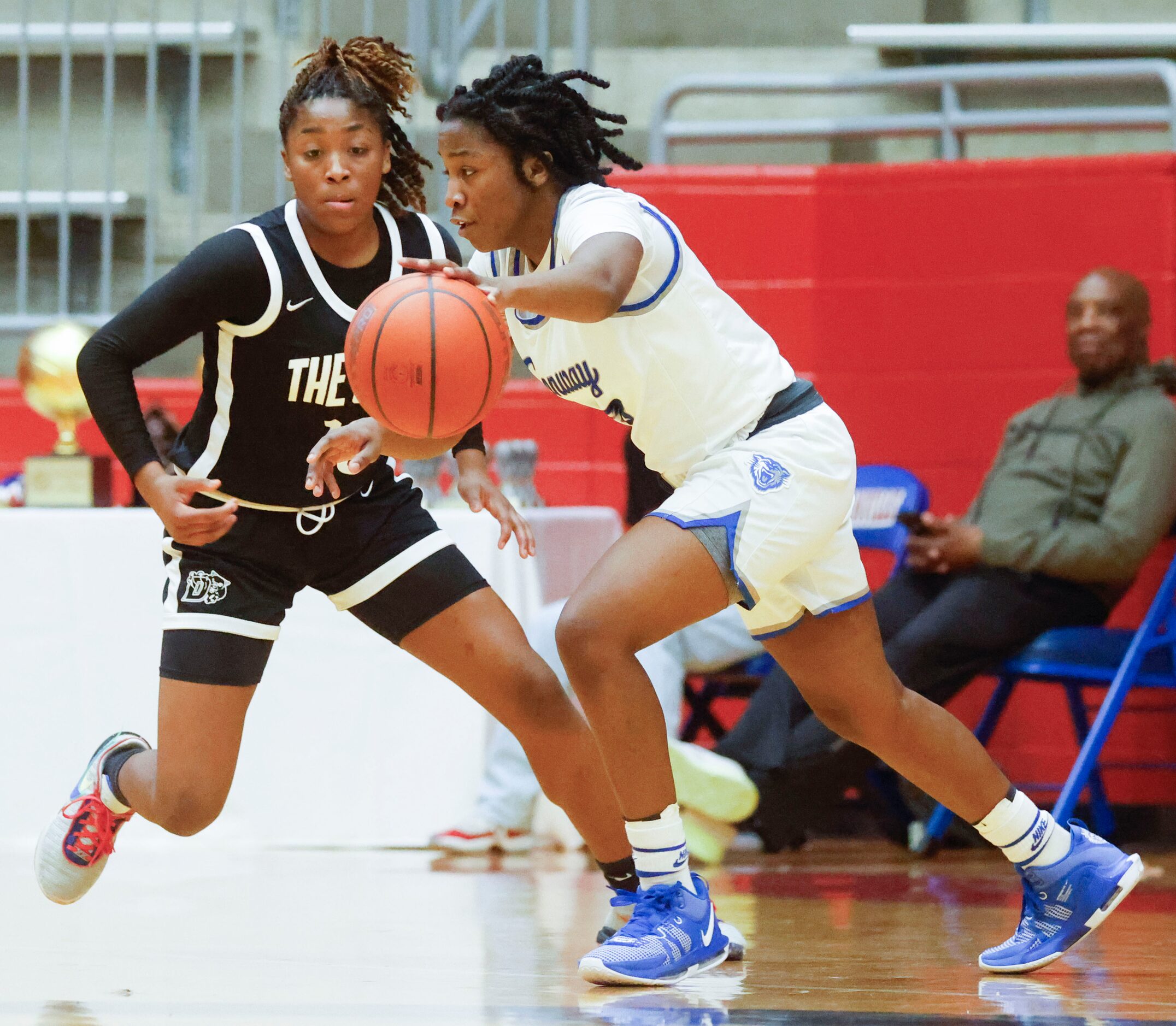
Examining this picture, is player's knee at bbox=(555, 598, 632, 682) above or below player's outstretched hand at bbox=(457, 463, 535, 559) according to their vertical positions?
below

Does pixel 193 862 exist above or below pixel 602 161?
below

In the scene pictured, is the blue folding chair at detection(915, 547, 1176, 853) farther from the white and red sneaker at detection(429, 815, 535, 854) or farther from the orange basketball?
the orange basketball

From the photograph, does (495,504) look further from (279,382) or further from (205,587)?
(205,587)

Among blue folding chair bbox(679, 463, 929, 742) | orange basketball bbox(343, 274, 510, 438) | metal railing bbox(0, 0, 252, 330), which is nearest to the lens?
orange basketball bbox(343, 274, 510, 438)

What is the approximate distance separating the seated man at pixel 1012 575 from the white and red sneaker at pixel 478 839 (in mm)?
579

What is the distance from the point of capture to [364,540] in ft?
10.5

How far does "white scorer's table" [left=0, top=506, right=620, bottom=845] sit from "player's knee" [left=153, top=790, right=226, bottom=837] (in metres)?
1.74

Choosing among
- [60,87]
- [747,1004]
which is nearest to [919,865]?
[747,1004]

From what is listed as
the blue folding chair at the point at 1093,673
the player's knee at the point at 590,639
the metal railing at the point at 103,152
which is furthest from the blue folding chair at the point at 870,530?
the metal railing at the point at 103,152

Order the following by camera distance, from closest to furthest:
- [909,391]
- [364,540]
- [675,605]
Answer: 1. [675,605]
2. [364,540]
3. [909,391]

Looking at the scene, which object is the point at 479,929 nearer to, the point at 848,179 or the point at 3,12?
the point at 848,179

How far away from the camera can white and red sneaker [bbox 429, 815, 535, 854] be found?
489cm

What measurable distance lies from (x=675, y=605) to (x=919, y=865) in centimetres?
239

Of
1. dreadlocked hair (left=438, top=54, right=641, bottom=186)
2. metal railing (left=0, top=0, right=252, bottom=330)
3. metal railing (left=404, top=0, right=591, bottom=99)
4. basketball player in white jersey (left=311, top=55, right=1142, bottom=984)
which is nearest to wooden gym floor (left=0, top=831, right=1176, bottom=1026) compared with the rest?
basketball player in white jersey (left=311, top=55, right=1142, bottom=984)
